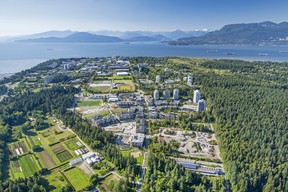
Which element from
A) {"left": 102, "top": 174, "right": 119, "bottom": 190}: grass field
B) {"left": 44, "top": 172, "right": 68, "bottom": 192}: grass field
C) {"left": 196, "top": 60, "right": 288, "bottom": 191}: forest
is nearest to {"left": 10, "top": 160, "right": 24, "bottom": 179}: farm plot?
{"left": 44, "top": 172, "right": 68, "bottom": 192}: grass field

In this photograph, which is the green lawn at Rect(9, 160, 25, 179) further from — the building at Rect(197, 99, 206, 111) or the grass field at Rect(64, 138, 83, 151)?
the building at Rect(197, 99, 206, 111)

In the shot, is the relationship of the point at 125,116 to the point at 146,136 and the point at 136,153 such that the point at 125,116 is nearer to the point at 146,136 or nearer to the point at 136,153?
the point at 146,136

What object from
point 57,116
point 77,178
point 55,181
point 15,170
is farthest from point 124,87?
point 55,181

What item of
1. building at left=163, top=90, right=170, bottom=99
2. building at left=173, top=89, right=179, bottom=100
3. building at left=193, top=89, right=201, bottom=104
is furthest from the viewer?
building at left=163, top=90, right=170, bottom=99

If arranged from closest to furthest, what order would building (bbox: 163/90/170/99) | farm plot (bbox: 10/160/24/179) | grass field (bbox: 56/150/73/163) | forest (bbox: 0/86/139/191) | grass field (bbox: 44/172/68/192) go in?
1. grass field (bbox: 44/172/68/192)
2. farm plot (bbox: 10/160/24/179)
3. forest (bbox: 0/86/139/191)
4. grass field (bbox: 56/150/73/163)
5. building (bbox: 163/90/170/99)

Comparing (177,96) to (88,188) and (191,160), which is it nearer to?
(191,160)

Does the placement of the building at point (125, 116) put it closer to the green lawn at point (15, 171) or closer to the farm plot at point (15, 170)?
the farm plot at point (15, 170)

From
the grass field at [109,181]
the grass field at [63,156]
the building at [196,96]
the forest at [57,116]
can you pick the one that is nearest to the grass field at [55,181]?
the forest at [57,116]

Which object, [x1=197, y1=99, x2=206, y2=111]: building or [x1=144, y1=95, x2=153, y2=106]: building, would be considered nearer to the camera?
[x1=197, y1=99, x2=206, y2=111]: building
